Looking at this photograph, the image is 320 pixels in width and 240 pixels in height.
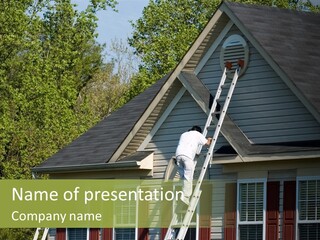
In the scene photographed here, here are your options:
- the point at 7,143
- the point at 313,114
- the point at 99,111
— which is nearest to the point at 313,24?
the point at 313,114

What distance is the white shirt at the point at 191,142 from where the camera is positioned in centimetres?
2814

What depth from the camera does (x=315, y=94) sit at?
27.3m

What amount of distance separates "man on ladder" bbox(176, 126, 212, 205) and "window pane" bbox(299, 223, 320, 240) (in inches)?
Result: 105

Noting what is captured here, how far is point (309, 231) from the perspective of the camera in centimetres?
2725

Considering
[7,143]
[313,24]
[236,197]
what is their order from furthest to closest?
1. [7,143]
2. [313,24]
3. [236,197]

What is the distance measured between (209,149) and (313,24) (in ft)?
17.0

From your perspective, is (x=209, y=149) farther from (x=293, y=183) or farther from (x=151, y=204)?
(x=151, y=204)

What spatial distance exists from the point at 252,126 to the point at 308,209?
2628 mm

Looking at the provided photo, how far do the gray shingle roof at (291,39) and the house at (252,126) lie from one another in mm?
34

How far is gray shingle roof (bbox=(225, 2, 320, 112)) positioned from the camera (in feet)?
90.7

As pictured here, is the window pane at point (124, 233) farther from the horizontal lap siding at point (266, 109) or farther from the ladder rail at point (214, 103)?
the horizontal lap siding at point (266, 109)

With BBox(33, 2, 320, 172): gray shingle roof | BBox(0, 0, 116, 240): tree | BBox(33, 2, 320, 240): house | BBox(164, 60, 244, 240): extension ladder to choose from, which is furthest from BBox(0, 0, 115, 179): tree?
BBox(164, 60, 244, 240): extension ladder

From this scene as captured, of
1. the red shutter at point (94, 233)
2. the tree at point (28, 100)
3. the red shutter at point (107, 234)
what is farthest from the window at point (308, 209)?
the tree at point (28, 100)

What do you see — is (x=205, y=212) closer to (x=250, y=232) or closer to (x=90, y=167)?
(x=250, y=232)
